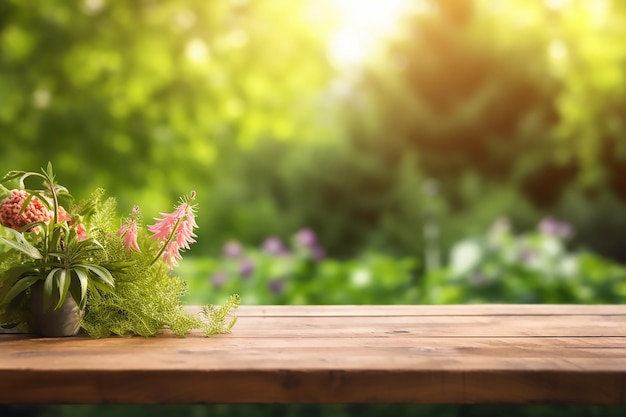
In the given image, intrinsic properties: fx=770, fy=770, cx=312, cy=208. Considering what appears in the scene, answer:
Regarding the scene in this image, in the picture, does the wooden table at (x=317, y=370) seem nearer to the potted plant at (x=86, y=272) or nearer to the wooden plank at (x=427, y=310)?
the potted plant at (x=86, y=272)

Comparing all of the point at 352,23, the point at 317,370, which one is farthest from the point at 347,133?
the point at 317,370

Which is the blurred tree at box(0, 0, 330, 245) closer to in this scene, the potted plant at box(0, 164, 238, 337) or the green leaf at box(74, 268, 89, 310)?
the potted plant at box(0, 164, 238, 337)

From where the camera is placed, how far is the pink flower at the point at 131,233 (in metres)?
1.66

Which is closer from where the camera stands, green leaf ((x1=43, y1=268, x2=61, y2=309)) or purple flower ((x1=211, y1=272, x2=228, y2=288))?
green leaf ((x1=43, y1=268, x2=61, y2=309))

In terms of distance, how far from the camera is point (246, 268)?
3842mm

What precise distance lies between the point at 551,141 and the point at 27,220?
8.40 meters

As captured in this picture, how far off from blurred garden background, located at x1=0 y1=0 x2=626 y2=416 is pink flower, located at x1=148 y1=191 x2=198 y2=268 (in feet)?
2.64

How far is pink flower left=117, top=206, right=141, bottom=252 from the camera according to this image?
1.66 metres

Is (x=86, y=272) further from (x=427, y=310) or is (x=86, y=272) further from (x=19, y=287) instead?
(x=427, y=310)

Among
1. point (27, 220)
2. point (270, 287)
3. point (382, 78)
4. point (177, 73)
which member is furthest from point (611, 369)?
point (382, 78)

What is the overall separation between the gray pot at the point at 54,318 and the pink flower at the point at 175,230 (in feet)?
0.69

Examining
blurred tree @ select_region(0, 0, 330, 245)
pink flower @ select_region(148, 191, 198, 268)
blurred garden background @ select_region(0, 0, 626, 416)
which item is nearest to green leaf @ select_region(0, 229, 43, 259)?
pink flower @ select_region(148, 191, 198, 268)

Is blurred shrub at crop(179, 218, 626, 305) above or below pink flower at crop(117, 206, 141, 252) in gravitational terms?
above

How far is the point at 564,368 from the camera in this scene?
1.29 m
